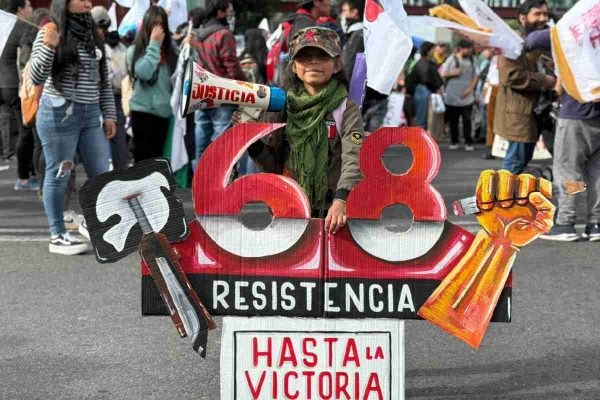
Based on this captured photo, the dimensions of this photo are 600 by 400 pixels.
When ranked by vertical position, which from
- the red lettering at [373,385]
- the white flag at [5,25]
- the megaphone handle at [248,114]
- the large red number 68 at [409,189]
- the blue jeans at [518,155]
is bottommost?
the blue jeans at [518,155]

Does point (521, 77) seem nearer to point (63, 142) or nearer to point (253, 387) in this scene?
point (63, 142)

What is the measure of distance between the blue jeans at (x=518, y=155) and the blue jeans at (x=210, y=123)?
2.44m

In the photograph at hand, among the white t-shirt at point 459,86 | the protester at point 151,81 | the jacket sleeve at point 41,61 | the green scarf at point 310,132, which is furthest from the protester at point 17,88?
the white t-shirt at point 459,86

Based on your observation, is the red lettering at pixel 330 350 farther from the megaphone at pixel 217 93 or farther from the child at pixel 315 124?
the megaphone at pixel 217 93

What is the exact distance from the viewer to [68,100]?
259 inches

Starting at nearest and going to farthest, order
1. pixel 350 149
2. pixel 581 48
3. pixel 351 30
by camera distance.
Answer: pixel 350 149
pixel 581 48
pixel 351 30

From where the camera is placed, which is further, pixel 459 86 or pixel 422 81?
pixel 422 81

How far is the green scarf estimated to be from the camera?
149 inches

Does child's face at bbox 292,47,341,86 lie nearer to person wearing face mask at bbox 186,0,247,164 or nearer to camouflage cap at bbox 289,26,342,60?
camouflage cap at bbox 289,26,342,60

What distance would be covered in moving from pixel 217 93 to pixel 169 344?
181 cm

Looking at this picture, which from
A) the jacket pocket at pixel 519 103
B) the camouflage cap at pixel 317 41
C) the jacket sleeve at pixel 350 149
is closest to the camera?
the jacket sleeve at pixel 350 149

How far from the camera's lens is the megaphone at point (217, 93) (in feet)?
11.1

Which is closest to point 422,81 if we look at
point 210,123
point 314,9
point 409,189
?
point 210,123

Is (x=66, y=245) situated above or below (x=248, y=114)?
below
